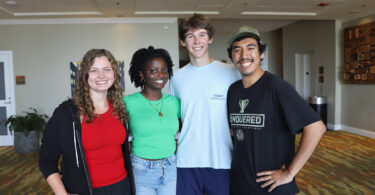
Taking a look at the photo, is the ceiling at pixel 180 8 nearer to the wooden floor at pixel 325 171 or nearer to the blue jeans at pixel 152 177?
the wooden floor at pixel 325 171

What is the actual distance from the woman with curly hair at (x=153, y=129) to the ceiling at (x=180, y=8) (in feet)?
12.6

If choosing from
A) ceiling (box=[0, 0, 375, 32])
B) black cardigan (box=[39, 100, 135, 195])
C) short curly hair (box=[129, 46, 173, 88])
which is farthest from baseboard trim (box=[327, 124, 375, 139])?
black cardigan (box=[39, 100, 135, 195])

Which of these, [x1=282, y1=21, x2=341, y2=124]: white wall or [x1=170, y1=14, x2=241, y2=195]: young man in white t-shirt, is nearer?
[x1=170, y1=14, x2=241, y2=195]: young man in white t-shirt

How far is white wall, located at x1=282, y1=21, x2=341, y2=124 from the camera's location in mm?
7680

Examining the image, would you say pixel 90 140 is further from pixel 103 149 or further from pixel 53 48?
pixel 53 48

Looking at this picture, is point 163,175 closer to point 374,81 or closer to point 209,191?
point 209,191

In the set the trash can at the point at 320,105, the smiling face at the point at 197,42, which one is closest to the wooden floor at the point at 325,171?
the trash can at the point at 320,105

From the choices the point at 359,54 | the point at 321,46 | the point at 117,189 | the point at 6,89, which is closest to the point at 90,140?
the point at 117,189

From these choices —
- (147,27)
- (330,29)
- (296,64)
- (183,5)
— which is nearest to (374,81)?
(330,29)

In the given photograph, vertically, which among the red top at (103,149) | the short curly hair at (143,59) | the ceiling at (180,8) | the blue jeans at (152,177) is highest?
the ceiling at (180,8)

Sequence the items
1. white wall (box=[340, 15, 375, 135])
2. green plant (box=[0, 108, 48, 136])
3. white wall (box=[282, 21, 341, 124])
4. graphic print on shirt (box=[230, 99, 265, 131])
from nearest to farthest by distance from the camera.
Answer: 1. graphic print on shirt (box=[230, 99, 265, 131])
2. green plant (box=[0, 108, 48, 136])
3. white wall (box=[340, 15, 375, 135])
4. white wall (box=[282, 21, 341, 124])

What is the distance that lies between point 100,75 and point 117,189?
633mm

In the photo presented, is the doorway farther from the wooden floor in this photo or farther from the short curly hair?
the short curly hair

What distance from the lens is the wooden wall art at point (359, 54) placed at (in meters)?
6.55
